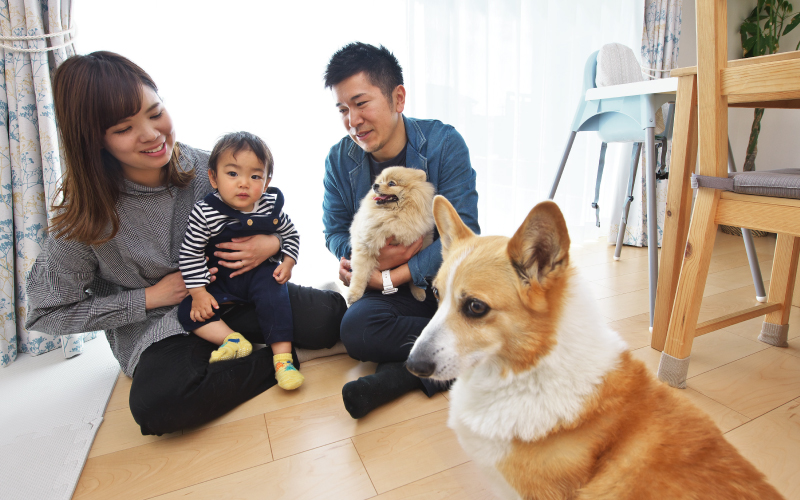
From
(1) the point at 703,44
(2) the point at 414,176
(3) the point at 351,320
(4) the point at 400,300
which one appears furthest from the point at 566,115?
(3) the point at 351,320

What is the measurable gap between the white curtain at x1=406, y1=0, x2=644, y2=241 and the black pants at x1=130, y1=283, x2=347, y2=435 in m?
1.60

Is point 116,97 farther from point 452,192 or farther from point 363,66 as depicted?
point 452,192

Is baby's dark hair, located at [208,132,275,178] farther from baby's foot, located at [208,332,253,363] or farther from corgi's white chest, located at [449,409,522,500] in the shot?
corgi's white chest, located at [449,409,522,500]

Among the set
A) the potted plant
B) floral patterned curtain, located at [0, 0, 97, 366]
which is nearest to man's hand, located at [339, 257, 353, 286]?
floral patterned curtain, located at [0, 0, 97, 366]

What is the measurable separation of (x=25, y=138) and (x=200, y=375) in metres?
1.33

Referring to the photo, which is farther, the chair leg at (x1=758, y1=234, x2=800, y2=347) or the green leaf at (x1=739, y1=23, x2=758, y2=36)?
the green leaf at (x1=739, y1=23, x2=758, y2=36)

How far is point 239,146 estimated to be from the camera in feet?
4.60

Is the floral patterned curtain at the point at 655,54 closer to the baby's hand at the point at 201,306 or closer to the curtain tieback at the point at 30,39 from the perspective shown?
the baby's hand at the point at 201,306

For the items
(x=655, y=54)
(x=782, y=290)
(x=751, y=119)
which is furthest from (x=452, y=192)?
(x=751, y=119)

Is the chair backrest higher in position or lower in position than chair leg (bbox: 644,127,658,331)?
higher

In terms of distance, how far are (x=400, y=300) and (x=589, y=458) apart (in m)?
0.96

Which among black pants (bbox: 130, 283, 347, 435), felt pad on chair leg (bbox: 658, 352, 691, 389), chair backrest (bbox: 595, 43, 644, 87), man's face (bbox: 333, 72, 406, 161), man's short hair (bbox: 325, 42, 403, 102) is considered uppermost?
chair backrest (bbox: 595, 43, 644, 87)

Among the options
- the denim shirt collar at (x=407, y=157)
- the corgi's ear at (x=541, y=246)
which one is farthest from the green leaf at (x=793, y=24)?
the corgi's ear at (x=541, y=246)

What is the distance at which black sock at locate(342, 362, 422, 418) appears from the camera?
127 centimetres
